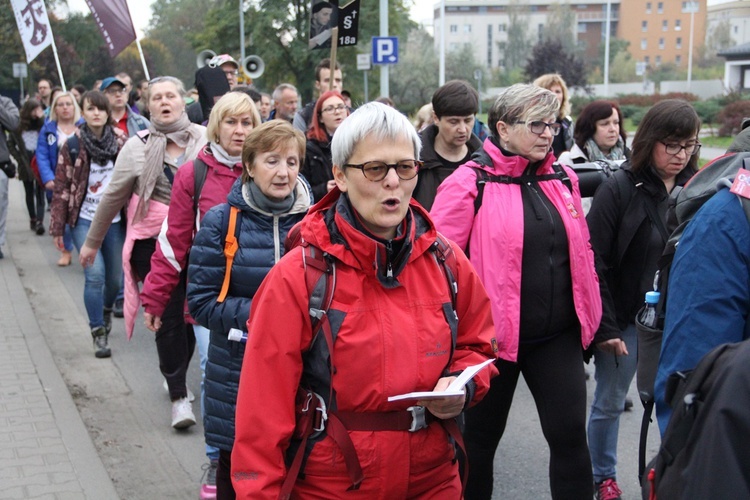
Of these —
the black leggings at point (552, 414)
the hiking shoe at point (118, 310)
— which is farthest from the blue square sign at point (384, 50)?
the black leggings at point (552, 414)

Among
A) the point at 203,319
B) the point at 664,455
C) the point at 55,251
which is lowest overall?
the point at 55,251

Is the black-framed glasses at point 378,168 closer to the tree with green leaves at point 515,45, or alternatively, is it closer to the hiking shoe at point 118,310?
the hiking shoe at point 118,310

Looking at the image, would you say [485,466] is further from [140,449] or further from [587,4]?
[587,4]

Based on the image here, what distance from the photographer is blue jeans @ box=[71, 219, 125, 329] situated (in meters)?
7.62

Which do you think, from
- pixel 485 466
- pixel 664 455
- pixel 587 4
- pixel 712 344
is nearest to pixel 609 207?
pixel 485 466

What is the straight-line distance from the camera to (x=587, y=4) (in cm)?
13538

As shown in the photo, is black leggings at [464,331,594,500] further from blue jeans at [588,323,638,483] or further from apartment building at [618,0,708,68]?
apartment building at [618,0,708,68]

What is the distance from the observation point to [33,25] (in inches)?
542

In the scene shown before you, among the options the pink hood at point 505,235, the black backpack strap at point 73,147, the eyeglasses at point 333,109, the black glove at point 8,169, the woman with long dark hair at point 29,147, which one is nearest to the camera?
the pink hood at point 505,235

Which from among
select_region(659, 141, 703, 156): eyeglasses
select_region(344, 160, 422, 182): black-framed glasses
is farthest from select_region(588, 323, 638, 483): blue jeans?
select_region(344, 160, 422, 182): black-framed glasses

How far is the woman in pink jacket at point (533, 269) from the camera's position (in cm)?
396

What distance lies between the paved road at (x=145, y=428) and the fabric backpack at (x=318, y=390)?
250 cm

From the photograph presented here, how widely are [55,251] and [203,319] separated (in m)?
9.12

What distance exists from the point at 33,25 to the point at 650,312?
12.5 metres
